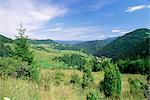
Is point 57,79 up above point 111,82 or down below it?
above

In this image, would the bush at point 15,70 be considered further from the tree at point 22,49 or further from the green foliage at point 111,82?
the tree at point 22,49

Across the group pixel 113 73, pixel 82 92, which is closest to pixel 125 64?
pixel 113 73

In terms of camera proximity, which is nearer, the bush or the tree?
the bush

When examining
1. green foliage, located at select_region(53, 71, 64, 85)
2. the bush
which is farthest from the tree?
the bush

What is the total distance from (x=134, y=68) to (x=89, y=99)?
9603 cm

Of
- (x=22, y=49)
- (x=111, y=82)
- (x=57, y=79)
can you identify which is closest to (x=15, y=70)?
(x=57, y=79)

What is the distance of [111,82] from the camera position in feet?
54.6

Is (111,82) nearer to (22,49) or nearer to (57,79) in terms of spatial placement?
(57,79)

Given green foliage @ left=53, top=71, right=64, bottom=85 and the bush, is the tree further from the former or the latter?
the bush

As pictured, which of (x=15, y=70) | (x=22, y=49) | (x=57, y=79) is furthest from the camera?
(x=22, y=49)

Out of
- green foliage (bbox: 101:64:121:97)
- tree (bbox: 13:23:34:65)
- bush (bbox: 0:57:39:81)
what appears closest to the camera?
bush (bbox: 0:57:39:81)

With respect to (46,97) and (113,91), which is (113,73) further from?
(46,97)

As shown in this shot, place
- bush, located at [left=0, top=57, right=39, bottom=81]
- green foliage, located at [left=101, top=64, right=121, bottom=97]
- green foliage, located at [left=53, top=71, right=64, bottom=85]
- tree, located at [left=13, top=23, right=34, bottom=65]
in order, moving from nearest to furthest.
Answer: green foliage, located at [left=53, top=71, right=64, bottom=85]
bush, located at [left=0, top=57, right=39, bottom=81]
green foliage, located at [left=101, top=64, right=121, bottom=97]
tree, located at [left=13, top=23, right=34, bottom=65]

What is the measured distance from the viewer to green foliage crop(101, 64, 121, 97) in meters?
15.2
